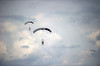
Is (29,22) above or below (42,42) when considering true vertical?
above

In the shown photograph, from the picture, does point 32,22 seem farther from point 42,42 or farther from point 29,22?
point 42,42

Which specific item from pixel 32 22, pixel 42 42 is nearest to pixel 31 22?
pixel 32 22

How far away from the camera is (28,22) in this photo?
147 meters

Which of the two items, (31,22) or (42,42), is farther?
(31,22)

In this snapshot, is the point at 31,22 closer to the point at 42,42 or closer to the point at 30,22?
the point at 30,22

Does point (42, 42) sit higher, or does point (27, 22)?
point (27, 22)

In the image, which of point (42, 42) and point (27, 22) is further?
point (27, 22)

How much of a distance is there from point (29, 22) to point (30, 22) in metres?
0.51

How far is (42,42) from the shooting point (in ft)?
450

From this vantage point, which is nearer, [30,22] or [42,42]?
[42,42]

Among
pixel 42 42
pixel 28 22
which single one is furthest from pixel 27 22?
pixel 42 42

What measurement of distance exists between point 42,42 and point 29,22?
15.8 meters

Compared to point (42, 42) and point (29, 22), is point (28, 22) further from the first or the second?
point (42, 42)

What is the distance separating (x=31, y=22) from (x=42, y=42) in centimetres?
1510
